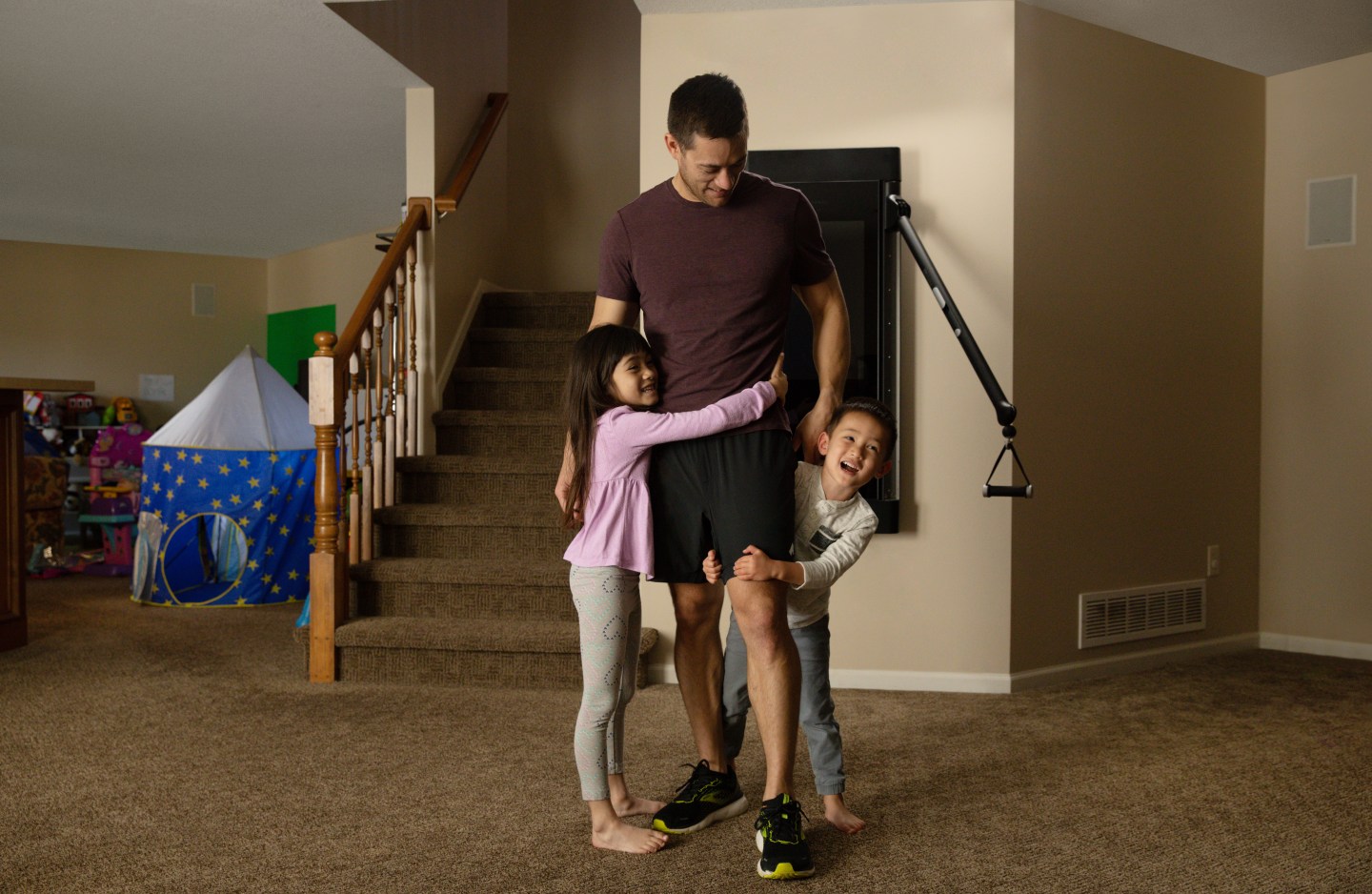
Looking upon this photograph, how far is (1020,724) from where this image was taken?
10.0 feet

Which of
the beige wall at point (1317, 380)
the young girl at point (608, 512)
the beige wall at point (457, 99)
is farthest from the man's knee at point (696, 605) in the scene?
the beige wall at point (1317, 380)

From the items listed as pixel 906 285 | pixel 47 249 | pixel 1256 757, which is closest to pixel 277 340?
pixel 47 249

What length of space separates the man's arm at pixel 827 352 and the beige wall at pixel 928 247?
1.39m

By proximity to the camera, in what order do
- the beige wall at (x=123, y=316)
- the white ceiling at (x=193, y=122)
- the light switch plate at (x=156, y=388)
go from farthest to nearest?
the light switch plate at (x=156, y=388), the beige wall at (x=123, y=316), the white ceiling at (x=193, y=122)

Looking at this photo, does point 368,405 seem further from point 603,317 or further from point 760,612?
point 760,612

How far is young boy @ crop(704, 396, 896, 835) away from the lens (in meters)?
2.01

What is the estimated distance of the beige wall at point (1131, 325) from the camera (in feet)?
11.6

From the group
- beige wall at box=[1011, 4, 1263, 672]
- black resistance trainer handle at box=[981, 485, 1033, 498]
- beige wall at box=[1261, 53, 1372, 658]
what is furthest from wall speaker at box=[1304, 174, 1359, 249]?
black resistance trainer handle at box=[981, 485, 1033, 498]

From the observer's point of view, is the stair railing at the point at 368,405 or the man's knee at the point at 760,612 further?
the stair railing at the point at 368,405

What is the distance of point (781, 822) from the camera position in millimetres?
1956

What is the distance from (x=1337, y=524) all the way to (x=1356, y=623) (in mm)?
358

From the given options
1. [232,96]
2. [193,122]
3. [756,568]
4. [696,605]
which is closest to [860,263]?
[696,605]

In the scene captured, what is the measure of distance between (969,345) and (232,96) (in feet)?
10.6

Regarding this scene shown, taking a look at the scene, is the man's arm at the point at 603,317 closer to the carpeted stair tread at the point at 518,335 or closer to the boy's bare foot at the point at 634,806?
the boy's bare foot at the point at 634,806
